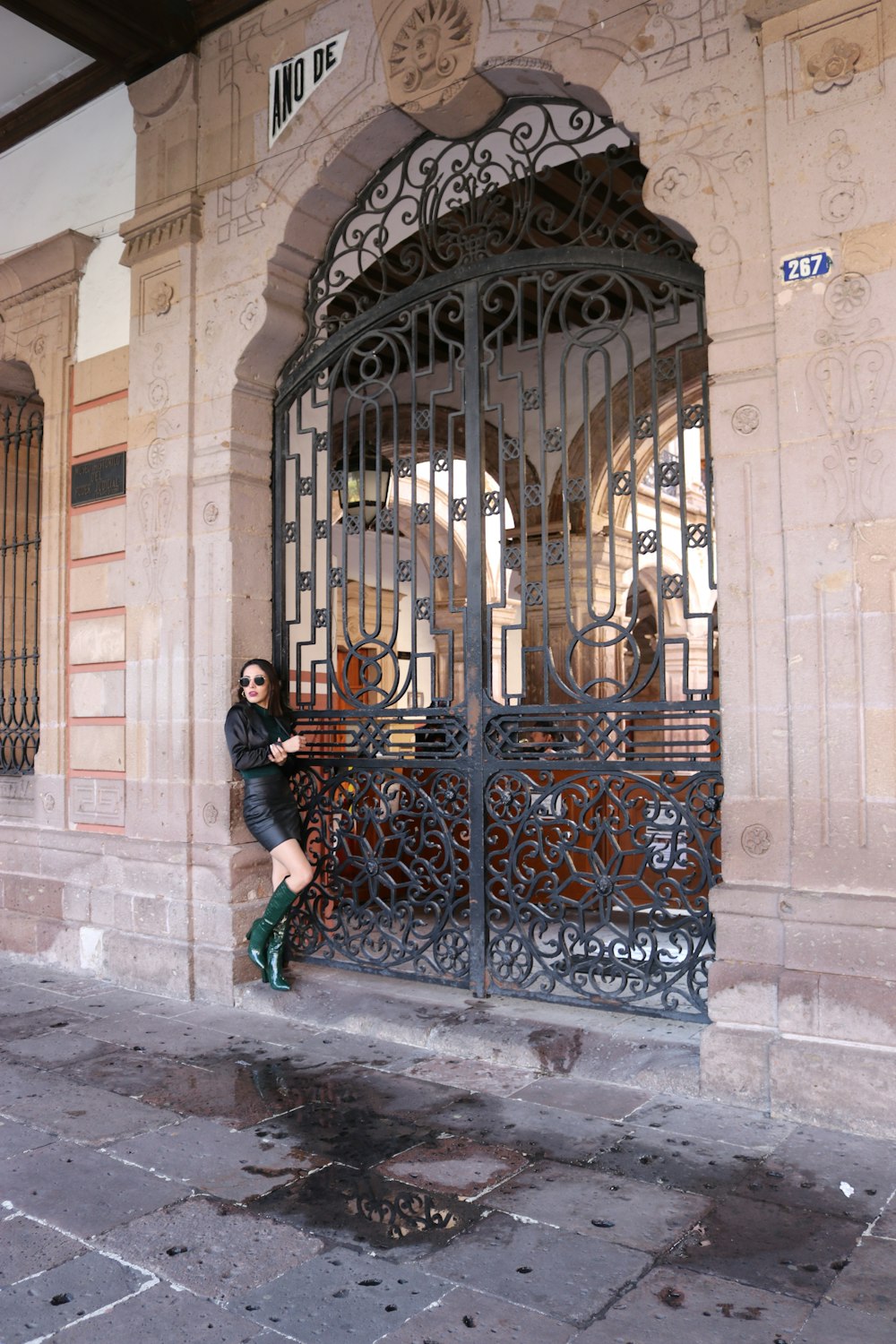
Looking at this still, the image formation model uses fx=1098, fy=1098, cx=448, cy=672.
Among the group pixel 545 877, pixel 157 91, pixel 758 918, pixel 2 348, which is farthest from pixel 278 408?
pixel 758 918

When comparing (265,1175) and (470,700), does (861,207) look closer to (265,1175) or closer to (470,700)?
(470,700)

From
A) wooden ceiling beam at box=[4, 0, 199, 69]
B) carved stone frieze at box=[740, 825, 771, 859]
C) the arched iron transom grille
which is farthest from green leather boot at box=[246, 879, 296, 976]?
wooden ceiling beam at box=[4, 0, 199, 69]

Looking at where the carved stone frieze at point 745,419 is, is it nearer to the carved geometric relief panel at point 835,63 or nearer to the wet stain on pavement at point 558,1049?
the carved geometric relief panel at point 835,63

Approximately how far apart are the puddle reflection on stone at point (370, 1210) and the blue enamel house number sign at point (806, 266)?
3.51 m

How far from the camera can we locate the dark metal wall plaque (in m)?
6.79

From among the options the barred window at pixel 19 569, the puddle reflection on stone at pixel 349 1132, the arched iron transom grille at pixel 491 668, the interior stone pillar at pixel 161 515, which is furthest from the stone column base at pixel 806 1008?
the barred window at pixel 19 569

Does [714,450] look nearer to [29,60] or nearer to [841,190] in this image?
[841,190]

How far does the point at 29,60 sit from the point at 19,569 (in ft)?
12.4

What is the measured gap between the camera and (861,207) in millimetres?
4094

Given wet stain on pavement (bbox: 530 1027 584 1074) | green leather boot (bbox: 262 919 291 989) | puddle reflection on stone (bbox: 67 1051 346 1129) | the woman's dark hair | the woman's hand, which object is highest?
the woman's dark hair

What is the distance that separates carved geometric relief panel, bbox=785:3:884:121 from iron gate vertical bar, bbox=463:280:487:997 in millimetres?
1878

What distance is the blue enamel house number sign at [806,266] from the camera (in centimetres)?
416

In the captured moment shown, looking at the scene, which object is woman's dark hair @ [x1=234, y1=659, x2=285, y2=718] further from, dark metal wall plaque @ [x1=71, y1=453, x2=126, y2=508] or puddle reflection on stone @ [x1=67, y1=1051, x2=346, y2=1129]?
puddle reflection on stone @ [x1=67, y1=1051, x2=346, y2=1129]

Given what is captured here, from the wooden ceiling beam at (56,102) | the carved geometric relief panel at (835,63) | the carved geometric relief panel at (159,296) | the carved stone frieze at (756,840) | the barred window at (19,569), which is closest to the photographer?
the carved geometric relief panel at (835,63)
